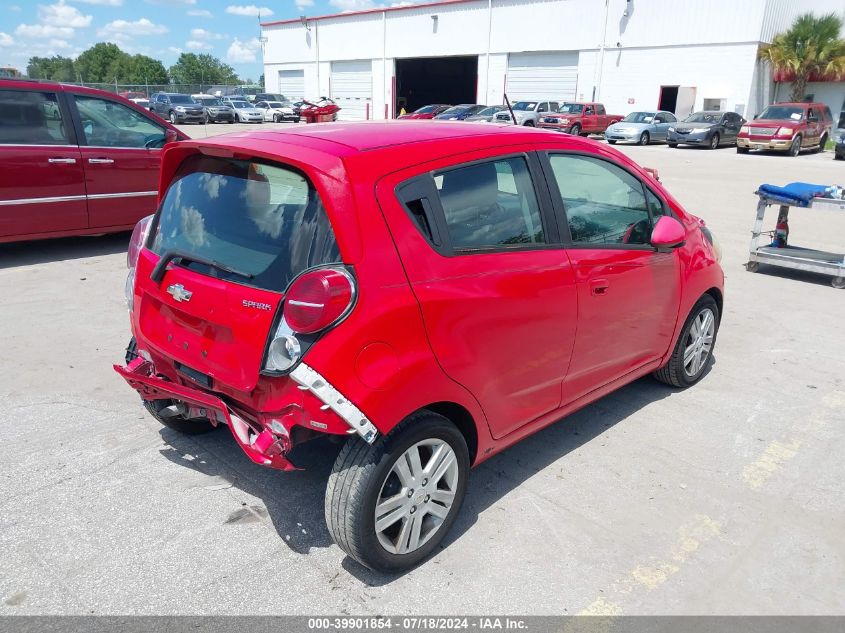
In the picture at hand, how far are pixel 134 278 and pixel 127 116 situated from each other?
5.62 m

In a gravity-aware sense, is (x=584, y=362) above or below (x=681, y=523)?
above

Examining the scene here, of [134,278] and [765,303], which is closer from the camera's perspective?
[134,278]

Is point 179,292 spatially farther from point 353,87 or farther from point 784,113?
point 353,87

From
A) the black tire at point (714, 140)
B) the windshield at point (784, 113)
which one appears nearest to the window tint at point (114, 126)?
the black tire at point (714, 140)

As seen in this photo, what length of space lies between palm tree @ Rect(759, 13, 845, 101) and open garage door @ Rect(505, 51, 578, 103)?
10.4m

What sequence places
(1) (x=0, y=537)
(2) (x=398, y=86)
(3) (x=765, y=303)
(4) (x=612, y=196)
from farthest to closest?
(2) (x=398, y=86)
(3) (x=765, y=303)
(4) (x=612, y=196)
(1) (x=0, y=537)

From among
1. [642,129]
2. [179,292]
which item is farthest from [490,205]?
[642,129]

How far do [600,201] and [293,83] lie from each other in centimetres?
5660

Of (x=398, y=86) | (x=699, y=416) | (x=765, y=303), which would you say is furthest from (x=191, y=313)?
(x=398, y=86)

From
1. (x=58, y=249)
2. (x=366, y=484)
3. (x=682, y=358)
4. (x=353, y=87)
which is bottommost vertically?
(x=58, y=249)

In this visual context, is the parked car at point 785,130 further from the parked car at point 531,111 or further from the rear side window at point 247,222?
the rear side window at point 247,222

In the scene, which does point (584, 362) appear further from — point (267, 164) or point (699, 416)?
point (267, 164)

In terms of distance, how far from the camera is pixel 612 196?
152 inches

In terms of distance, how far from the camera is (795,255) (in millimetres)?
7770
